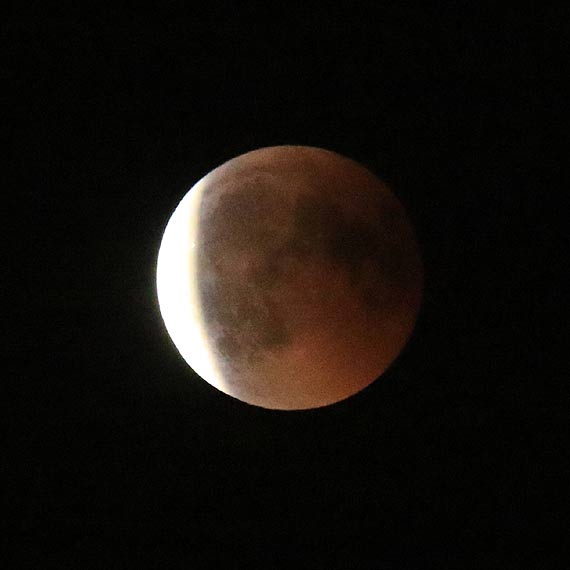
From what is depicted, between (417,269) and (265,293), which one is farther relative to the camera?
(417,269)

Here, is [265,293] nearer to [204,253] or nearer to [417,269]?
[204,253]

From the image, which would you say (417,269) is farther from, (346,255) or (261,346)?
(261,346)

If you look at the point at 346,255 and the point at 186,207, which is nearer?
the point at 346,255

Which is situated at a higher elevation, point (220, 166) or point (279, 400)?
point (220, 166)

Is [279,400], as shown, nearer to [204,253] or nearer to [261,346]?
[261,346]

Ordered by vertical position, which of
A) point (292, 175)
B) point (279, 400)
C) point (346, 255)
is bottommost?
point (279, 400)

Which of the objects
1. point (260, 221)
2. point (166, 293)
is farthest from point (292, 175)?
point (166, 293)

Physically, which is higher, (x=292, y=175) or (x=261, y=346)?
(x=292, y=175)

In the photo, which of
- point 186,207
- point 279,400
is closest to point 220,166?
point 186,207
